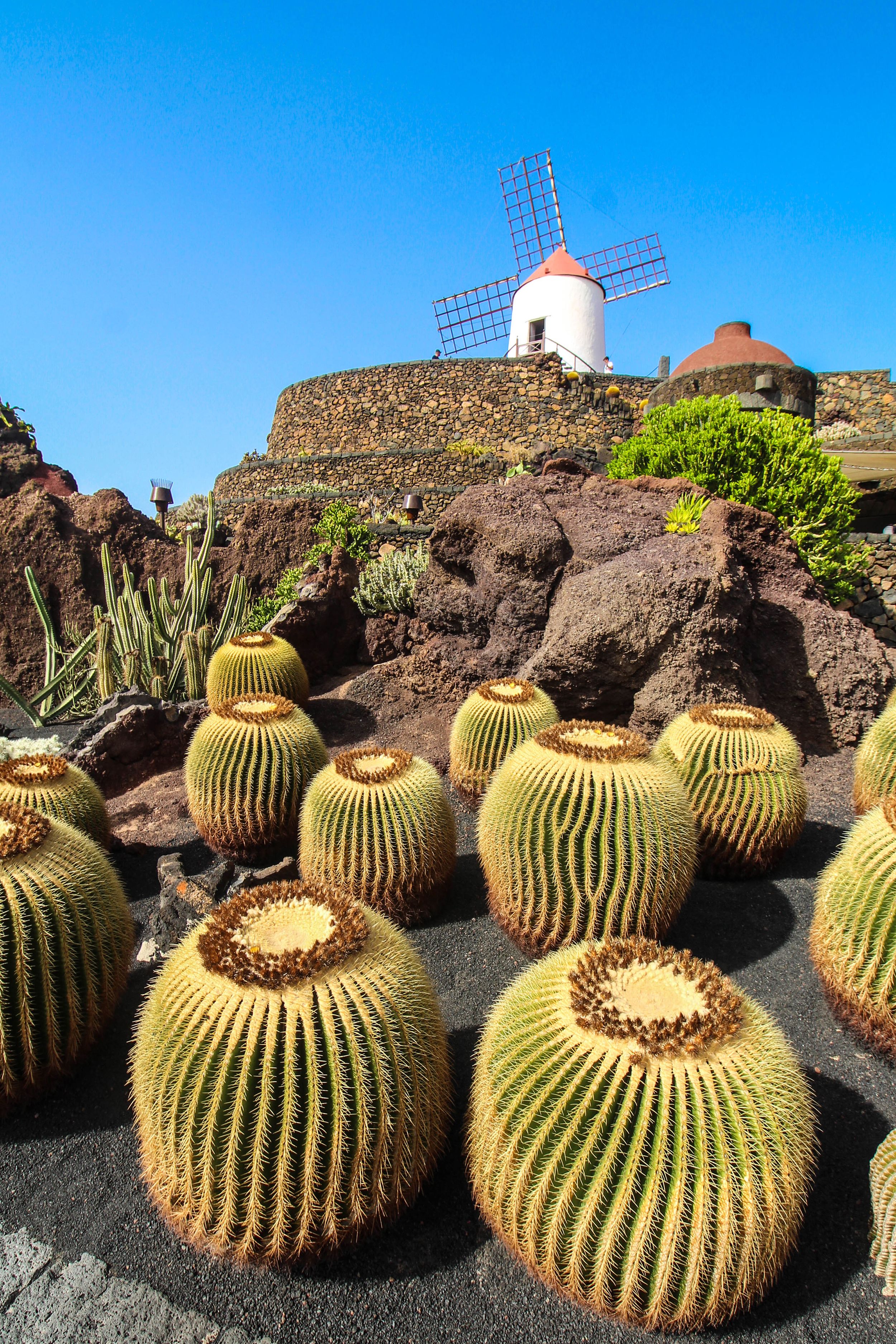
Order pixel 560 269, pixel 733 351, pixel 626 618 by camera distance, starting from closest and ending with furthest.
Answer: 1. pixel 626 618
2. pixel 733 351
3. pixel 560 269

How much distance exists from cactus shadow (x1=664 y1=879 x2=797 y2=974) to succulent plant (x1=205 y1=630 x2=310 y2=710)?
14.5 feet

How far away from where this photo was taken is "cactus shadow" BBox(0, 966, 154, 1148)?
2980mm

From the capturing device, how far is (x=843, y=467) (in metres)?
12.0

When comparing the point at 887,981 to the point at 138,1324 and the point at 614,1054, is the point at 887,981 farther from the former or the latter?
the point at 138,1324

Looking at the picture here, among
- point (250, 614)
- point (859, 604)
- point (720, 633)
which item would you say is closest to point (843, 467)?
point (859, 604)

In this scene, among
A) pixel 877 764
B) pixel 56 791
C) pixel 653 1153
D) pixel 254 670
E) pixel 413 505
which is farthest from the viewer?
pixel 413 505

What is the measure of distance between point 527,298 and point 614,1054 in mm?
31360

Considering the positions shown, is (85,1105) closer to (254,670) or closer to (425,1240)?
(425,1240)

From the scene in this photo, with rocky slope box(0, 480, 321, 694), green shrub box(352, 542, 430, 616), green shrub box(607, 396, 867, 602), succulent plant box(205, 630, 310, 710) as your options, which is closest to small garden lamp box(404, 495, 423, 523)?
rocky slope box(0, 480, 321, 694)

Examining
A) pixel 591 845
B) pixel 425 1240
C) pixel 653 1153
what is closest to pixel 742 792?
pixel 591 845

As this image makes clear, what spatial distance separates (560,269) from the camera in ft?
95.0

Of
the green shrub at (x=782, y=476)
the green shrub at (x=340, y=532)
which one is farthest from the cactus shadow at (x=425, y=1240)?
the green shrub at (x=340, y=532)

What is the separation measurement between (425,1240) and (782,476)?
8644mm

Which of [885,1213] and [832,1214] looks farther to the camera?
[832,1214]
